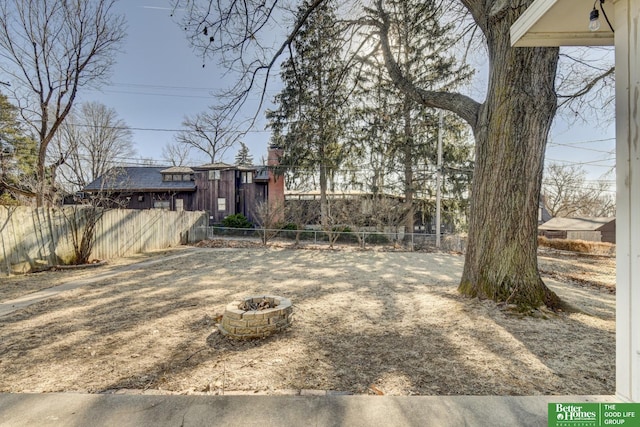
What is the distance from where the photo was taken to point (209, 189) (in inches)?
837

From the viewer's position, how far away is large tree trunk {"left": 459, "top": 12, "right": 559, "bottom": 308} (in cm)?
399

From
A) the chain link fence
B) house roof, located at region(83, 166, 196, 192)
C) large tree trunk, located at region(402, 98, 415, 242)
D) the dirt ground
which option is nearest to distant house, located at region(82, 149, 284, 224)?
house roof, located at region(83, 166, 196, 192)

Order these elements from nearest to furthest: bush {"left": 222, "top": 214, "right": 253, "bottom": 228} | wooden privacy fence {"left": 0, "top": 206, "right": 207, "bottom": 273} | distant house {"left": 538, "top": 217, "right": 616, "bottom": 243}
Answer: wooden privacy fence {"left": 0, "top": 206, "right": 207, "bottom": 273} → bush {"left": 222, "top": 214, "right": 253, "bottom": 228} → distant house {"left": 538, "top": 217, "right": 616, "bottom": 243}

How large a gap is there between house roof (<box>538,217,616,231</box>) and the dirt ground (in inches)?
811

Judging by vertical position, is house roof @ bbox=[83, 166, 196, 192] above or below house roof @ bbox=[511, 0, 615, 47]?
above

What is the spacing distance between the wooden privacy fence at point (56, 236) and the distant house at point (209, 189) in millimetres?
8524

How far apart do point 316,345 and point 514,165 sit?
3.57 m

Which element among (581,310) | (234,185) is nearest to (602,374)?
(581,310)

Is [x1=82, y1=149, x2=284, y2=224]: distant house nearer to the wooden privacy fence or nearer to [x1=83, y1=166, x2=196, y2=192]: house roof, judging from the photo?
[x1=83, y1=166, x2=196, y2=192]: house roof

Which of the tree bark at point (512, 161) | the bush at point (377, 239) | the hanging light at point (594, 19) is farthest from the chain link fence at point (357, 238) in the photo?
the hanging light at point (594, 19)

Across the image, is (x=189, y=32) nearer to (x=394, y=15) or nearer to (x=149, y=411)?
(x=394, y=15)

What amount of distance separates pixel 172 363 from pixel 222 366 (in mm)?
477

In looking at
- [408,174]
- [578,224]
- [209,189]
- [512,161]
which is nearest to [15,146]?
[209,189]

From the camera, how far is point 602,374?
2396 mm
